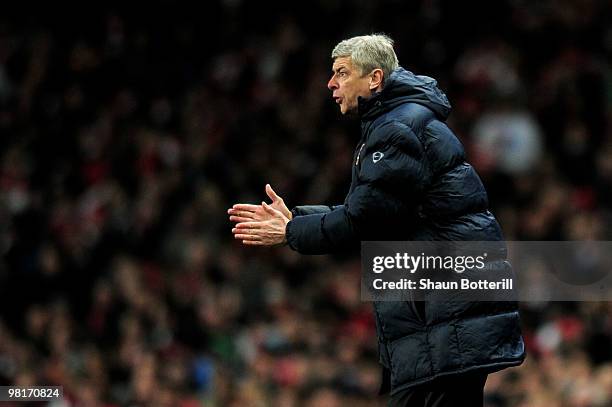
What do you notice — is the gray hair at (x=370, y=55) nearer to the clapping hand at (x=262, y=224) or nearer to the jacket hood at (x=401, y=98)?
the jacket hood at (x=401, y=98)

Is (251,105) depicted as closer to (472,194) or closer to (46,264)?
(46,264)

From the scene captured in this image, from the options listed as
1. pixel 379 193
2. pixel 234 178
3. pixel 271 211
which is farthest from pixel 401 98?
pixel 234 178

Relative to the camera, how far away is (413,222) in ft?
16.8

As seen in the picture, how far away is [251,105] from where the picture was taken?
43.0 feet

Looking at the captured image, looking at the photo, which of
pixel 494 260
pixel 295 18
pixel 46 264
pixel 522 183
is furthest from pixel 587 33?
pixel 494 260

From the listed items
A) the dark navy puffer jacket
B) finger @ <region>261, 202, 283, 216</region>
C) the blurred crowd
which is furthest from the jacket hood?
the blurred crowd

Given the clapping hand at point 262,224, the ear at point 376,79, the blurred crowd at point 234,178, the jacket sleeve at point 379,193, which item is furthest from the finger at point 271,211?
the blurred crowd at point 234,178

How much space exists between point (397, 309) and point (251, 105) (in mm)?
8152

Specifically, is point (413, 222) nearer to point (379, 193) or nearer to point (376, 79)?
Result: point (379, 193)

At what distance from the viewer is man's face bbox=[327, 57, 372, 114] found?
5.22 metres

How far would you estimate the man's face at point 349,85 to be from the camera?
522 centimetres

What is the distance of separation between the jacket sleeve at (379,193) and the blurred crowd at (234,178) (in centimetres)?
442

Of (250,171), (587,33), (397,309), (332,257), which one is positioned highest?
(587,33)

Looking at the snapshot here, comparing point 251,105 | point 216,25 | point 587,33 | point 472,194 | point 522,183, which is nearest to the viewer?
point 472,194
